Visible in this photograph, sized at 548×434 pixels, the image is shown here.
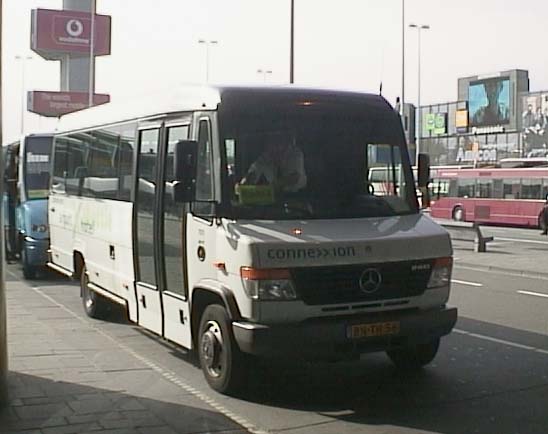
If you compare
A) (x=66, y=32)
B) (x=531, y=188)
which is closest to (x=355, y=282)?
(x=531, y=188)

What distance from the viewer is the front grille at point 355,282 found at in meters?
7.08

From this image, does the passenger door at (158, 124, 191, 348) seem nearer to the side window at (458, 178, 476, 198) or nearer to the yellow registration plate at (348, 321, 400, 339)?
the yellow registration plate at (348, 321, 400, 339)

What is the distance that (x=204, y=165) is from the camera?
7.77m

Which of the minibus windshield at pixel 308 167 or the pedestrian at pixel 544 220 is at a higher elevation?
the minibus windshield at pixel 308 167

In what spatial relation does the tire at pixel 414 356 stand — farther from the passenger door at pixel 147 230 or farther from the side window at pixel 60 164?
A: the side window at pixel 60 164

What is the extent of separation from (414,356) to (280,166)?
2.40 meters

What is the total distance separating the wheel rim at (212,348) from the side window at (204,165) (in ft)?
3.82

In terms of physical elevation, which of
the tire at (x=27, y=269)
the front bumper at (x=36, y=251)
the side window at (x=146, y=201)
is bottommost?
the tire at (x=27, y=269)

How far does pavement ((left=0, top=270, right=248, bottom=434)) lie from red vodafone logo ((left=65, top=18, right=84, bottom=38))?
62.3 m

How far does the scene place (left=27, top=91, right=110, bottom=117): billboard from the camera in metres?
70.1

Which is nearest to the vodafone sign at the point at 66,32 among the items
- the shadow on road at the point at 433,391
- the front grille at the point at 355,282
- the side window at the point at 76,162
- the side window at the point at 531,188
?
the side window at the point at 531,188

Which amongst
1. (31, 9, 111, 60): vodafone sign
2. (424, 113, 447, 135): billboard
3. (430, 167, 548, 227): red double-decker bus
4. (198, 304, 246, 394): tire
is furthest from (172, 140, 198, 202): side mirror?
(424, 113, 447, 135): billboard

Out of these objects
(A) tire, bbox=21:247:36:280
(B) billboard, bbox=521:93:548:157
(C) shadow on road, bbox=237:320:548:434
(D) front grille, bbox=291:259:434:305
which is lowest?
(C) shadow on road, bbox=237:320:548:434

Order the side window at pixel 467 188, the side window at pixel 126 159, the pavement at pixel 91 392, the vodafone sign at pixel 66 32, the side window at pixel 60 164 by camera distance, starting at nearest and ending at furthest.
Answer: the pavement at pixel 91 392 → the side window at pixel 126 159 → the side window at pixel 60 164 → the side window at pixel 467 188 → the vodafone sign at pixel 66 32
